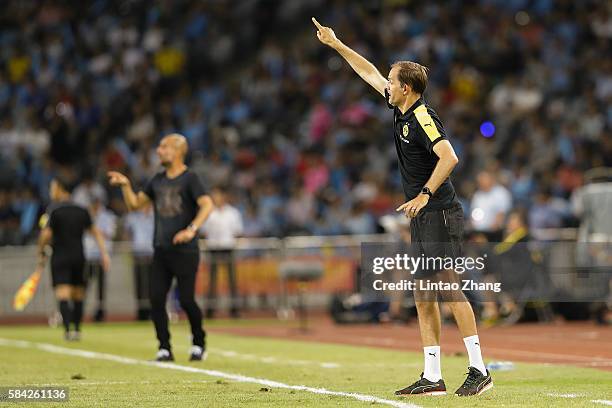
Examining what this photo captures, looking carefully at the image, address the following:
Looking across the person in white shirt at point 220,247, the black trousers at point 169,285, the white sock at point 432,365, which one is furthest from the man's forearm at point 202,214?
the person in white shirt at point 220,247

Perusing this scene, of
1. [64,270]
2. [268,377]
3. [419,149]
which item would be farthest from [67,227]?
[419,149]

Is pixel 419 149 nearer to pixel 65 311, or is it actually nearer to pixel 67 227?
pixel 67 227

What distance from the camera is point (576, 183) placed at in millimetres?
25312

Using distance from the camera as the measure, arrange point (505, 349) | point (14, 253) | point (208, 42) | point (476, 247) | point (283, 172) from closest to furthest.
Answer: point (505, 349)
point (476, 247)
point (14, 253)
point (283, 172)
point (208, 42)

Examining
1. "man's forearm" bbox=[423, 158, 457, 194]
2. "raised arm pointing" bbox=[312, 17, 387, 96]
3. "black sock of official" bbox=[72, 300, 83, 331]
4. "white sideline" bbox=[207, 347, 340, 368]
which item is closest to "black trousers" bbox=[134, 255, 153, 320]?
"black sock of official" bbox=[72, 300, 83, 331]

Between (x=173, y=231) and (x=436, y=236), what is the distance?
4.76 m

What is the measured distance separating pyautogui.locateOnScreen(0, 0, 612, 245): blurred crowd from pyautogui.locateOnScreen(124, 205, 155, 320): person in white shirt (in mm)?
1612

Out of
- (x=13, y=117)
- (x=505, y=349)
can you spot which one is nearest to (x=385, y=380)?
(x=505, y=349)

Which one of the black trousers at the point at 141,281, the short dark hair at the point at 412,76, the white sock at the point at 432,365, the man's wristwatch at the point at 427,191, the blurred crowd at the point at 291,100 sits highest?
the blurred crowd at the point at 291,100

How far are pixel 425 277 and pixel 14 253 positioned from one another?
51.1 feet

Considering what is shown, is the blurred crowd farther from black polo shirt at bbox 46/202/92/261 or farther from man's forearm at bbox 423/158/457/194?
man's forearm at bbox 423/158/457/194

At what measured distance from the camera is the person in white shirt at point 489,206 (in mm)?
22016

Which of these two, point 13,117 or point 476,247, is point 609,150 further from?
point 13,117
